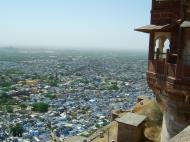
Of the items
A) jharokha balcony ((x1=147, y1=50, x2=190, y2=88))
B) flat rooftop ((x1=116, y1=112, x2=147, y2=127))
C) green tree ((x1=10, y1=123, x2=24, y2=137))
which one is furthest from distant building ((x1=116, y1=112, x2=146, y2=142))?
green tree ((x1=10, y1=123, x2=24, y2=137))

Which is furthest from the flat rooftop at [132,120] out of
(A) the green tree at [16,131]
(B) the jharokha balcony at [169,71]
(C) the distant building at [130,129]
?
(A) the green tree at [16,131]

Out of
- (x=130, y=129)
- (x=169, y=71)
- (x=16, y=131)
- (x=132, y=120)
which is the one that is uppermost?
(x=169, y=71)

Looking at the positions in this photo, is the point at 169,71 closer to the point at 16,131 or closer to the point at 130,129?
the point at 130,129

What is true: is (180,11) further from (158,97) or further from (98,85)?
(98,85)

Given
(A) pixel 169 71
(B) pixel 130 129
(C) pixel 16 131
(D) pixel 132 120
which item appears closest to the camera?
(A) pixel 169 71

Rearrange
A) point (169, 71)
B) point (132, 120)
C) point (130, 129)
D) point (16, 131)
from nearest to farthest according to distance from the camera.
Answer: point (169, 71)
point (130, 129)
point (132, 120)
point (16, 131)

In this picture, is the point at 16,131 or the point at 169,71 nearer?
the point at 169,71

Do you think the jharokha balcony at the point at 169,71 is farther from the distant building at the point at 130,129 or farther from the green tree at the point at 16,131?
the green tree at the point at 16,131

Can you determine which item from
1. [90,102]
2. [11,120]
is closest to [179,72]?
[11,120]

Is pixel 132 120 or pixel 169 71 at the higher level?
pixel 169 71

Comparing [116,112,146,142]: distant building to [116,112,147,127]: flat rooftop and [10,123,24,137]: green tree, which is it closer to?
[116,112,147,127]: flat rooftop

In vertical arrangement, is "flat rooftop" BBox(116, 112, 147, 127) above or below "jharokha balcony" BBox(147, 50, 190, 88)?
below

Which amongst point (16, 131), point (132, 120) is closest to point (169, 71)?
point (132, 120)
